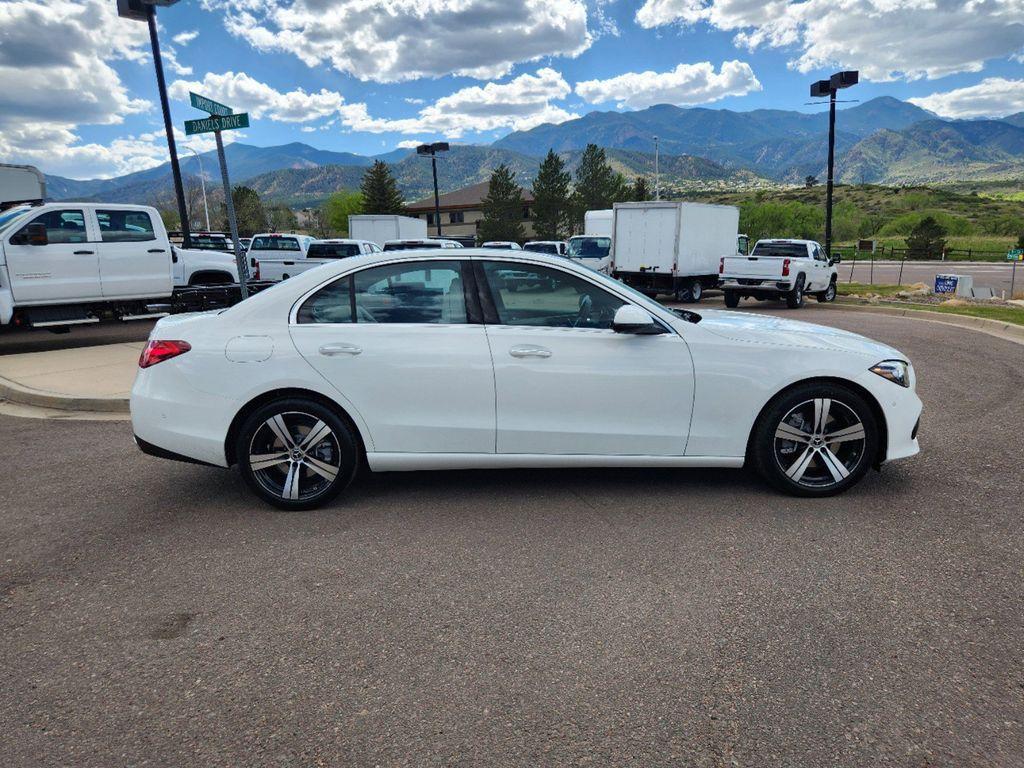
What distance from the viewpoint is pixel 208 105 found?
698 centimetres

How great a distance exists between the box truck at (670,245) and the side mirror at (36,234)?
14.3 m

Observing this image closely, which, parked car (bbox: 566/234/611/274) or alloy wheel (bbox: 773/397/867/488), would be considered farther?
parked car (bbox: 566/234/611/274)

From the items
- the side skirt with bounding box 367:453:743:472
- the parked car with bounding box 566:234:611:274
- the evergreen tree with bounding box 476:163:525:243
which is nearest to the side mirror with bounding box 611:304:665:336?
the side skirt with bounding box 367:453:743:472

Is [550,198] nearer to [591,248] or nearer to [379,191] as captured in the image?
[379,191]

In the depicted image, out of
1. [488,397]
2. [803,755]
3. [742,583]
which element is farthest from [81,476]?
[803,755]

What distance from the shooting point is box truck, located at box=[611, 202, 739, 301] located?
62.8 ft

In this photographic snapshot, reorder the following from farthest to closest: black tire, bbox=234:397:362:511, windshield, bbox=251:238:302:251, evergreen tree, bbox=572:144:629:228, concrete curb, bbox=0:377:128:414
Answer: evergreen tree, bbox=572:144:629:228 → windshield, bbox=251:238:302:251 → concrete curb, bbox=0:377:128:414 → black tire, bbox=234:397:362:511

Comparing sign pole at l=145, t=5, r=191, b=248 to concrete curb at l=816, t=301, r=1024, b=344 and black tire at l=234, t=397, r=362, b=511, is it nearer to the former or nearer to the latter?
black tire at l=234, t=397, r=362, b=511

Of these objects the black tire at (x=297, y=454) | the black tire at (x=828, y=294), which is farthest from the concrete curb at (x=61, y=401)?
the black tire at (x=828, y=294)

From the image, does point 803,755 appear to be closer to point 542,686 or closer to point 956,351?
point 542,686

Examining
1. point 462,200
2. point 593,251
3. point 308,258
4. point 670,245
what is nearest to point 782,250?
point 670,245

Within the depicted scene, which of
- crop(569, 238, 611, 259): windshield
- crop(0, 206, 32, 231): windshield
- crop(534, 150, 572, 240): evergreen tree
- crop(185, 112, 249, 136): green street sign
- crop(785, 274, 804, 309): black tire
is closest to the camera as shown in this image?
crop(185, 112, 249, 136): green street sign

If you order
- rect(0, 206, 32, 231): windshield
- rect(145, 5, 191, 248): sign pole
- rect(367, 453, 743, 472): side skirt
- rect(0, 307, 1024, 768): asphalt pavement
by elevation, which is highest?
rect(145, 5, 191, 248): sign pole

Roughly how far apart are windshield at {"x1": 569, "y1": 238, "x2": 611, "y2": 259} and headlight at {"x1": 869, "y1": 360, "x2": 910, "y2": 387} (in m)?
18.4
